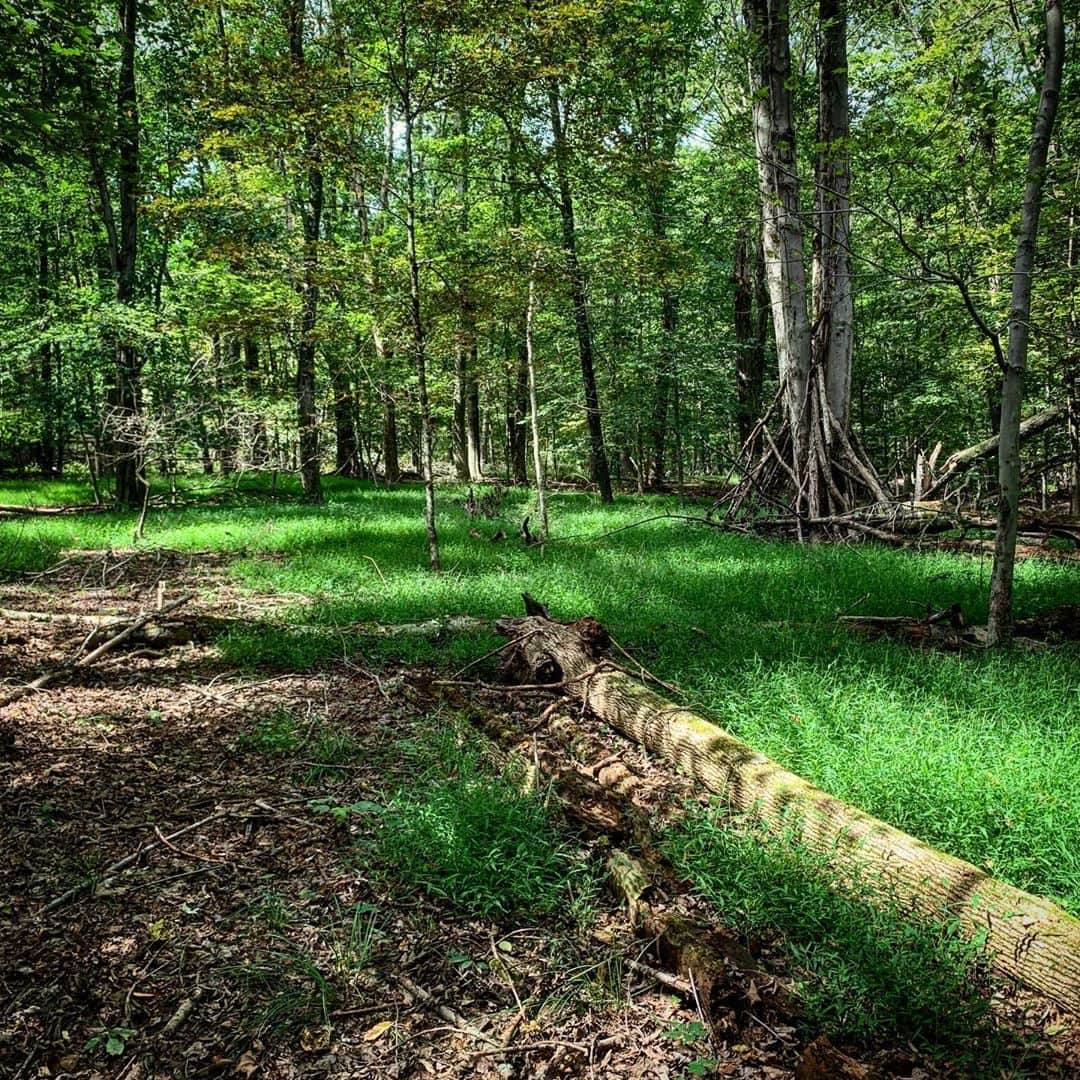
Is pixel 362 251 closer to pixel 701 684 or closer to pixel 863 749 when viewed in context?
pixel 701 684

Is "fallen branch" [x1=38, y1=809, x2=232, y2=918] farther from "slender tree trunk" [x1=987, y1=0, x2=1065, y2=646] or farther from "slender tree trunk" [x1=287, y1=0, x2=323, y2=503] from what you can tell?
"slender tree trunk" [x1=287, y1=0, x2=323, y2=503]

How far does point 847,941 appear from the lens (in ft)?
8.18

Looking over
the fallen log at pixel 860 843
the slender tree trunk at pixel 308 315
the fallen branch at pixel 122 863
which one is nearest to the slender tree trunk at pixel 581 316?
the slender tree trunk at pixel 308 315

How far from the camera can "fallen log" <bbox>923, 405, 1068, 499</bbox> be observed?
10.4 meters

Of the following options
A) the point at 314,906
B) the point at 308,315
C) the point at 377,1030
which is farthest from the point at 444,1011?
the point at 308,315

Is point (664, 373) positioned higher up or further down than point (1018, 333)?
higher up

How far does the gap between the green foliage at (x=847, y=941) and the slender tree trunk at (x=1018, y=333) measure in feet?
12.0

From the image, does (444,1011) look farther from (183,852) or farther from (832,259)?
(832,259)

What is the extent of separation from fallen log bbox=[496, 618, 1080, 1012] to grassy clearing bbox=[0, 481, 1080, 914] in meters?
0.36

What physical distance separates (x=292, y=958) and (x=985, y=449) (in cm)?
1240

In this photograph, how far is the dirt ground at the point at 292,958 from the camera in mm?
2068

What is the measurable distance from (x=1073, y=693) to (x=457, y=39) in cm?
949

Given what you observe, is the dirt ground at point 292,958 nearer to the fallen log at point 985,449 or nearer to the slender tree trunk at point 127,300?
the slender tree trunk at point 127,300

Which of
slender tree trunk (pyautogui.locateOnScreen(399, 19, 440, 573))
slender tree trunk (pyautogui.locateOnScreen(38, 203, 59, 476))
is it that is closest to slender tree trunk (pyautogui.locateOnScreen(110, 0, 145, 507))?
slender tree trunk (pyautogui.locateOnScreen(38, 203, 59, 476))
